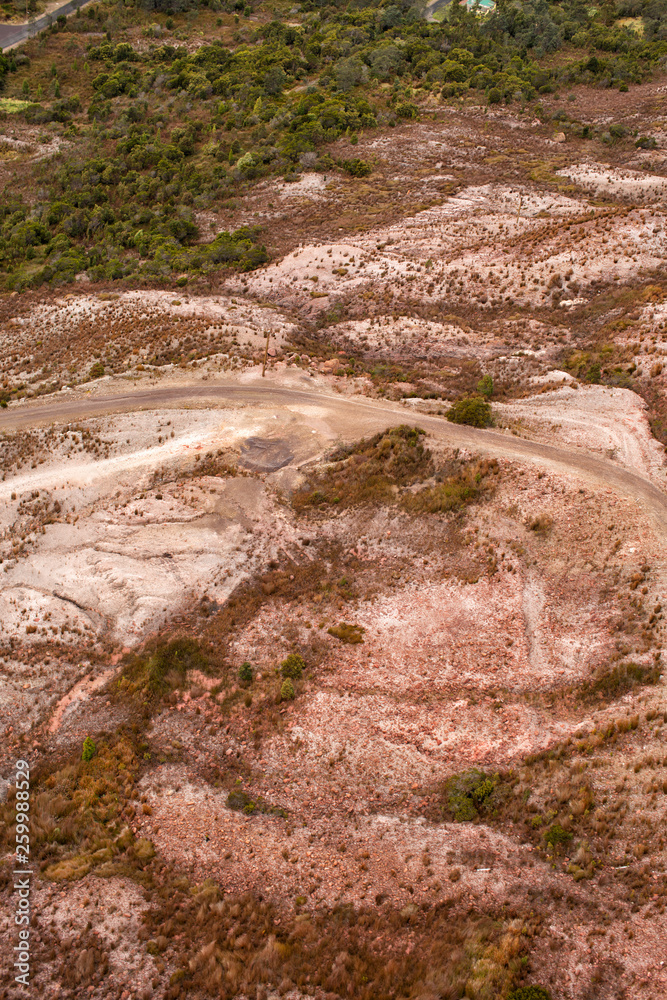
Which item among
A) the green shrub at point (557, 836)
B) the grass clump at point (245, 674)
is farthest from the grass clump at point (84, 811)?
the green shrub at point (557, 836)

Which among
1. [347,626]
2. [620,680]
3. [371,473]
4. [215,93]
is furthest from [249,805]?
Answer: [215,93]

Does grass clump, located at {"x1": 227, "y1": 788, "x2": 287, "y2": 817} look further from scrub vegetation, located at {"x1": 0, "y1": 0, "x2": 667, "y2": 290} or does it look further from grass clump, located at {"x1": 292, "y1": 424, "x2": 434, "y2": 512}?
scrub vegetation, located at {"x1": 0, "y1": 0, "x2": 667, "y2": 290}

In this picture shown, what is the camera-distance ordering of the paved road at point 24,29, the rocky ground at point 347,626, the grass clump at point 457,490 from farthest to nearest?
the paved road at point 24,29
the grass clump at point 457,490
the rocky ground at point 347,626

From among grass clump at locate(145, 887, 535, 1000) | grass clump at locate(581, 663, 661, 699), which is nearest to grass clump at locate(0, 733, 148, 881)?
grass clump at locate(145, 887, 535, 1000)

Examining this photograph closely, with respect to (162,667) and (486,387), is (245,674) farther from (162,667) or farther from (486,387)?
(486,387)

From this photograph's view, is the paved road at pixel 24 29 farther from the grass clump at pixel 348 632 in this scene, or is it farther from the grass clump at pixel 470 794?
the grass clump at pixel 470 794

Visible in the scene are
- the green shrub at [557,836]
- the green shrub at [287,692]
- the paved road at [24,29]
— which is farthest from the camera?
the paved road at [24,29]
